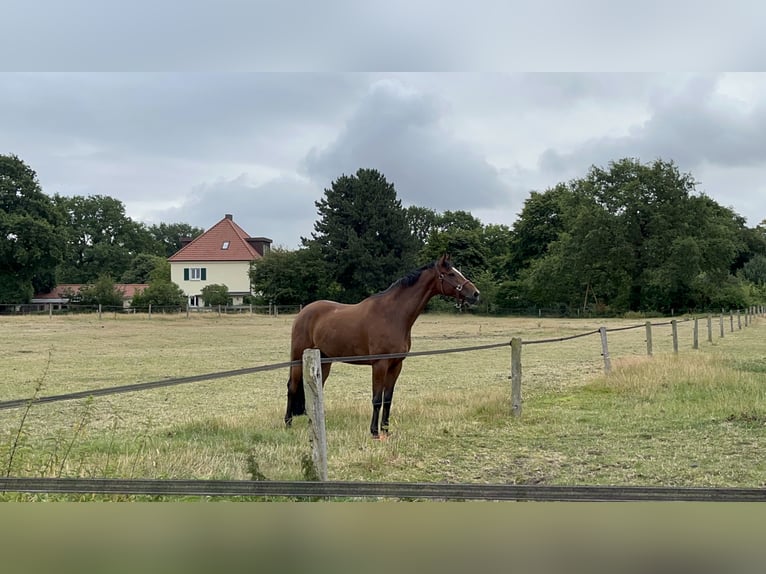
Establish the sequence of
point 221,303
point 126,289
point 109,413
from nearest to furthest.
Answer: point 109,413 < point 221,303 < point 126,289

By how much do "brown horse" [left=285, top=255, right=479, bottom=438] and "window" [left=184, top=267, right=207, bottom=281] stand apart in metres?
40.5

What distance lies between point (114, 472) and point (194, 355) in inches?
545

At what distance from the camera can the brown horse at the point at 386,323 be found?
247 inches

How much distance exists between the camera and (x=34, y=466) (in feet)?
15.0

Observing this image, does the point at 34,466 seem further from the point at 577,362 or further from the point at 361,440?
the point at 577,362

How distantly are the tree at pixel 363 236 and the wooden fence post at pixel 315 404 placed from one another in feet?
Answer: 42.4

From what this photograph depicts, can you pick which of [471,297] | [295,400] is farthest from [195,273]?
[471,297]

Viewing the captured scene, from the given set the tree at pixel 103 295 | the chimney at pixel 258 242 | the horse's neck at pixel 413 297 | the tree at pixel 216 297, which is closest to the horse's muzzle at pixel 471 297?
the horse's neck at pixel 413 297

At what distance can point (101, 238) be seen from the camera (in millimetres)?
71125

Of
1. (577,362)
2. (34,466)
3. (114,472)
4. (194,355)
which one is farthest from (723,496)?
(194,355)

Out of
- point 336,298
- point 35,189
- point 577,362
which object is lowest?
point 577,362

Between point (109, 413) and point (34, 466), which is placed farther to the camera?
point (109, 413)

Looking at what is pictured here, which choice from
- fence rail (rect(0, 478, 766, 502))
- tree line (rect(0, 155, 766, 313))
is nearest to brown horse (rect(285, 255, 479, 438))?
fence rail (rect(0, 478, 766, 502))

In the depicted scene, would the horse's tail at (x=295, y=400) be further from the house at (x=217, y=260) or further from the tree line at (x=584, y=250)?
the house at (x=217, y=260)
